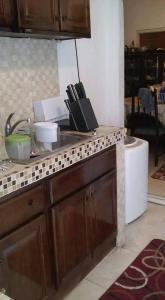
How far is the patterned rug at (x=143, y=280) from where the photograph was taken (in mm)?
1774

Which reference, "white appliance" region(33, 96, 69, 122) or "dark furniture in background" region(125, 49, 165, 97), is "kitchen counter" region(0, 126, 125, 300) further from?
"dark furniture in background" region(125, 49, 165, 97)

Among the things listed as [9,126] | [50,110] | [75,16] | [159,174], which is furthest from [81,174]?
[159,174]

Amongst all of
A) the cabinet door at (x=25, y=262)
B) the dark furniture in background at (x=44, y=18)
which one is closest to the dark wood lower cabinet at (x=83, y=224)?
the cabinet door at (x=25, y=262)

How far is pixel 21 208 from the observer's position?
135 cm

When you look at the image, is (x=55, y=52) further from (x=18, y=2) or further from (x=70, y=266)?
(x=70, y=266)

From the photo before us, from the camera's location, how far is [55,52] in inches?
88.1

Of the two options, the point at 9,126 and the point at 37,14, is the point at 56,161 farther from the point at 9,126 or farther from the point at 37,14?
the point at 37,14

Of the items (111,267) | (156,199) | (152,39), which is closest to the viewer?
(111,267)

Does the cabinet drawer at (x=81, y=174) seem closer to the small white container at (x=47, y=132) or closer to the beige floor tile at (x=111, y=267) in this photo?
the small white container at (x=47, y=132)

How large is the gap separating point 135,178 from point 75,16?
1322 millimetres

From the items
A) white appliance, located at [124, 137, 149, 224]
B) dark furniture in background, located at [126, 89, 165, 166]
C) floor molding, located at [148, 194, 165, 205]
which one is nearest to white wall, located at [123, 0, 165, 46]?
dark furniture in background, located at [126, 89, 165, 166]

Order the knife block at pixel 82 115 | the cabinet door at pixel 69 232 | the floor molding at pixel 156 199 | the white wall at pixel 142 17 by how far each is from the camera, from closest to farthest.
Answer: the cabinet door at pixel 69 232
the knife block at pixel 82 115
the floor molding at pixel 156 199
the white wall at pixel 142 17

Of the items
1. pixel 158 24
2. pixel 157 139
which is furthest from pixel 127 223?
pixel 158 24

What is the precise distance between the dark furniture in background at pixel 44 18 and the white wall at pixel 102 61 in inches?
13.8
